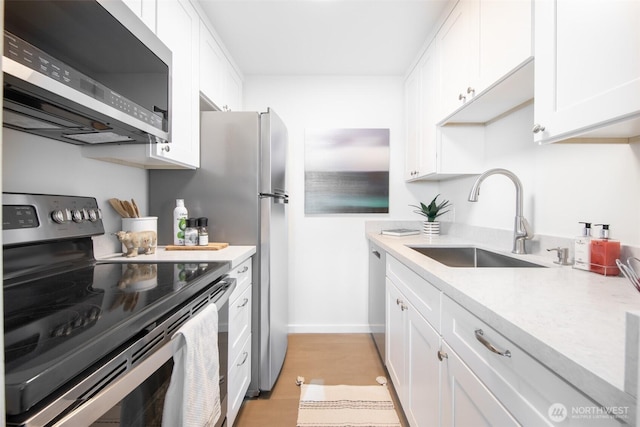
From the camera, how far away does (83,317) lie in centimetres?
66

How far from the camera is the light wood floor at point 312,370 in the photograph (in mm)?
1665

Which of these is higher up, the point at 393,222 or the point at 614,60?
the point at 614,60

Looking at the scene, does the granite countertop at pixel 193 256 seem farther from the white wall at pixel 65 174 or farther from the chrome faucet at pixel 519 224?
the chrome faucet at pixel 519 224

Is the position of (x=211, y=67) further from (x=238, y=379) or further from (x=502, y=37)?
(x=238, y=379)

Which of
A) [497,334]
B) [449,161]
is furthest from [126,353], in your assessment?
[449,161]

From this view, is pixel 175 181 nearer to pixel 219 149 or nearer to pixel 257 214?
pixel 219 149

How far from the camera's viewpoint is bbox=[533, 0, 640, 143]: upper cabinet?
A: 0.72 meters

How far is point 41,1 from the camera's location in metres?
0.76

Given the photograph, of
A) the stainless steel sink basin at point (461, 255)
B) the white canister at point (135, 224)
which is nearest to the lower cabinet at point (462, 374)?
the stainless steel sink basin at point (461, 255)

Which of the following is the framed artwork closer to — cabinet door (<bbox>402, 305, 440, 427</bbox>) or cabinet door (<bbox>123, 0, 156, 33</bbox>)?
cabinet door (<bbox>402, 305, 440, 427</bbox>)

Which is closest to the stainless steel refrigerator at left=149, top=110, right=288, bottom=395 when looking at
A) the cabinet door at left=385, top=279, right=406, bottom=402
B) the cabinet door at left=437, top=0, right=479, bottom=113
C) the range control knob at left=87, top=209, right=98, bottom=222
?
the range control knob at left=87, top=209, right=98, bottom=222

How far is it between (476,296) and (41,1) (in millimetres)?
1395

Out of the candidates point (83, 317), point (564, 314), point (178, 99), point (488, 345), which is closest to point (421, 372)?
point (488, 345)

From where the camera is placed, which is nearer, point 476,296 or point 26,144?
point 476,296
